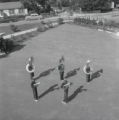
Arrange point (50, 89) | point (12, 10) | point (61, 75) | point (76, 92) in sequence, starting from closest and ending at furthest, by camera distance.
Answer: point (76, 92)
point (50, 89)
point (61, 75)
point (12, 10)

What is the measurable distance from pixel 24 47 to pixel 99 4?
3961 centimetres

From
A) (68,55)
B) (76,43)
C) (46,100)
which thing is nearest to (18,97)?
(46,100)

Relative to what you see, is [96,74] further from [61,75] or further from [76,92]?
[76,92]

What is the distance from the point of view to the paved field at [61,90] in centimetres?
1136

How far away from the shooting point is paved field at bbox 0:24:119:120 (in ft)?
37.3

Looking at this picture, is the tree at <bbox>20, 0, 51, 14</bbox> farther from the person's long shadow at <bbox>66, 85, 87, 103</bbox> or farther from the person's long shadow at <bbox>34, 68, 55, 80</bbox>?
the person's long shadow at <bbox>66, 85, 87, 103</bbox>

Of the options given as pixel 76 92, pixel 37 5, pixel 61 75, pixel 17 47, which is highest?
pixel 37 5

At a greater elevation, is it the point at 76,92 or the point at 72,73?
the point at 72,73

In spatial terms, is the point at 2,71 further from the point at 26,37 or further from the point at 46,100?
the point at 26,37

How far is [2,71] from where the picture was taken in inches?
668

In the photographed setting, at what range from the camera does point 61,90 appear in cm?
1358

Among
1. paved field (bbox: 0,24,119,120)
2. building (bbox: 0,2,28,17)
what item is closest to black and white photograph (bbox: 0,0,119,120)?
paved field (bbox: 0,24,119,120)

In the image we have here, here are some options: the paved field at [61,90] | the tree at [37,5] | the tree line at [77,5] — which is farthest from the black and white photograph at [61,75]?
the tree at [37,5]

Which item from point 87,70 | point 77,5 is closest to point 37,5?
point 77,5
